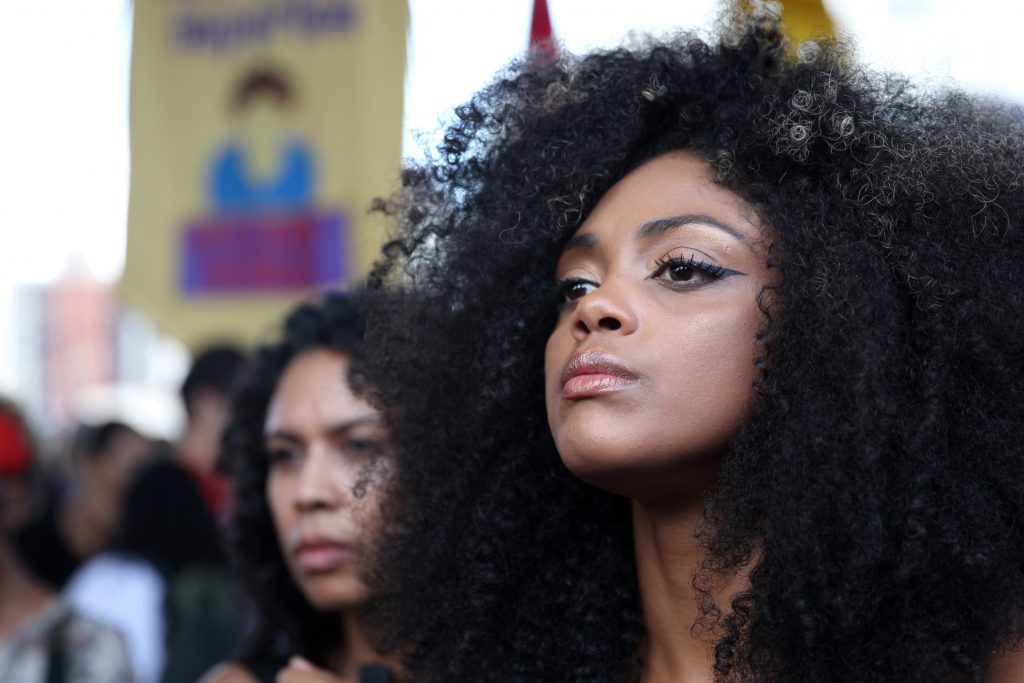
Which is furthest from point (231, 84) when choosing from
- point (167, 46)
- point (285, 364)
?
point (285, 364)

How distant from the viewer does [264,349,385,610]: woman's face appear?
3555 millimetres

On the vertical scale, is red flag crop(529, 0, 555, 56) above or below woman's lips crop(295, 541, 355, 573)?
above

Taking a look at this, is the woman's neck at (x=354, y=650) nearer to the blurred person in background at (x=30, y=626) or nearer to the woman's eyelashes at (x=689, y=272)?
the blurred person in background at (x=30, y=626)

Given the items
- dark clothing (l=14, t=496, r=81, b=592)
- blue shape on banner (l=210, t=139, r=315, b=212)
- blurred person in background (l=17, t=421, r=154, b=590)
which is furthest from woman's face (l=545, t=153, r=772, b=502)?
blurred person in background (l=17, t=421, r=154, b=590)

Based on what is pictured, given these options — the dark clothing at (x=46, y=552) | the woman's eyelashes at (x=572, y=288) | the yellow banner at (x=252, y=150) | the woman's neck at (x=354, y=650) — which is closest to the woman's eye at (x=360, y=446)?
the woman's neck at (x=354, y=650)

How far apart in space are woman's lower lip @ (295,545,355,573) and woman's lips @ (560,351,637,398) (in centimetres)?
129

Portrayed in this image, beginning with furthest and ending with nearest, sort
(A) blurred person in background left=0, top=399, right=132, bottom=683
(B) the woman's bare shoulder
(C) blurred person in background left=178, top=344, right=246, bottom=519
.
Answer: (C) blurred person in background left=178, top=344, right=246, bottom=519 < (A) blurred person in background left=0, top=399, right=132, bottom=683 < (B) the woman's bare shoulder

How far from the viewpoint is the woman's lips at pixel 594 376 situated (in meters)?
2.36

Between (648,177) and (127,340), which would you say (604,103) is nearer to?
(648,177)

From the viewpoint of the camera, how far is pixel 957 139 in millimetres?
2463

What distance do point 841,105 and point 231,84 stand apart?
4189 millimetres

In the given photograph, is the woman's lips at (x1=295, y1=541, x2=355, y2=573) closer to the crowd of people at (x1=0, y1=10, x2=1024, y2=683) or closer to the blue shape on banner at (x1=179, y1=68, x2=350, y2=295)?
the crowd of people at (x1=0, y1=10, x2=1024, y2=683)

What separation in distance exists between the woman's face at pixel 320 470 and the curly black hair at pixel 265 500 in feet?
0.47

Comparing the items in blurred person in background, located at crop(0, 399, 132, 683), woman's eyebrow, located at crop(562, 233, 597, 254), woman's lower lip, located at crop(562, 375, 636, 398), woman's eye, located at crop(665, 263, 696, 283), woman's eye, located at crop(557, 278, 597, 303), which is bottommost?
blurred person in background, located at crop(0, 399, 132, 683)
